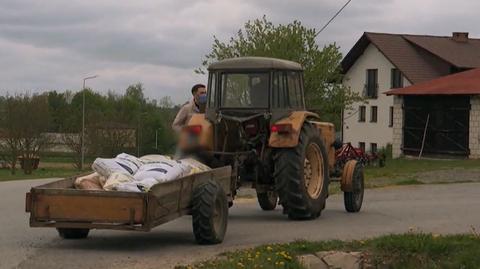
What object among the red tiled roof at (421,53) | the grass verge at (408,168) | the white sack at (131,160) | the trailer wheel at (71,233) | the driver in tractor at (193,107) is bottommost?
the grass verge at (408,168)

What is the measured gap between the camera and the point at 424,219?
44.1ft

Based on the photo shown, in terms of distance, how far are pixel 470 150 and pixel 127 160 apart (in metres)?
35.1

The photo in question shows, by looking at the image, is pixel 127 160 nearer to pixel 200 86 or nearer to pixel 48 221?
pixel 48 221

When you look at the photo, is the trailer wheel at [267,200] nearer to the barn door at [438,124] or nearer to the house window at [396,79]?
the barn door at [438,124]

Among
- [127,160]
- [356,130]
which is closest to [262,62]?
[127,160]

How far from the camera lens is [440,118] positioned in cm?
4509

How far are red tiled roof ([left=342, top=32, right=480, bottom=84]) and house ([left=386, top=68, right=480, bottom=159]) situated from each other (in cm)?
801

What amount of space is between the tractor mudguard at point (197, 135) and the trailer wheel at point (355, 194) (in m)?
2.94

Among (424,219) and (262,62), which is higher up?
(262,62)

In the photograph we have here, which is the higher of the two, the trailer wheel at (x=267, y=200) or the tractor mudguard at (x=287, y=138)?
the tractor mudguard at (x=287, y=138)

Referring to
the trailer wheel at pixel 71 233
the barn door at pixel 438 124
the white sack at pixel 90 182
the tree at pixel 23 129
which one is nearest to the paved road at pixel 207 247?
the trailer wheel at pixel 71 233

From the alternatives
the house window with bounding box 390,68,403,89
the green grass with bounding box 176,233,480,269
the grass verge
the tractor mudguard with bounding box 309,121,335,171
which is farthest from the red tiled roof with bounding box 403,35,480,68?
the green grass with bounding box 176,233,480,269

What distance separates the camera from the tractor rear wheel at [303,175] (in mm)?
12453

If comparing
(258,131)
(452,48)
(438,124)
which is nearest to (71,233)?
(258,131)
